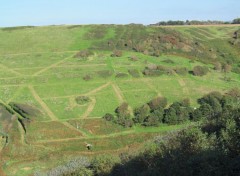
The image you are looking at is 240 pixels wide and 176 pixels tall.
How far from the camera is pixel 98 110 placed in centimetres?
5288

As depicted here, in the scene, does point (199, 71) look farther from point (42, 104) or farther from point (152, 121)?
point (42, 104)

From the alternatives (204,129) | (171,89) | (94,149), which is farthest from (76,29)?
(204,129)

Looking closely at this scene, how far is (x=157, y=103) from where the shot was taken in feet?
176

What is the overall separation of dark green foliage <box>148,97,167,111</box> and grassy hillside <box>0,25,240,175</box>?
2.01 meters

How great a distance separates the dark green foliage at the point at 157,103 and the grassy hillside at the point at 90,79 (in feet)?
6.58

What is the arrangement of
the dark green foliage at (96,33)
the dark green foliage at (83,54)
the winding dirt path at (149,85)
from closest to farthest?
the winding dirt path at (149,85) → the dark green foliage at (83,54) → the dark green foliage at (96,33)

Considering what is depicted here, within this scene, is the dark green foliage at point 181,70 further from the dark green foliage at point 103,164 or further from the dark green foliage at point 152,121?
the dark green foliage at point 103,164

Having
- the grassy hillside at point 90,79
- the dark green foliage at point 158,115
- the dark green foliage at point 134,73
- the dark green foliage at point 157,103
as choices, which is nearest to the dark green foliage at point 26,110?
the grassy hillside at point 90,79

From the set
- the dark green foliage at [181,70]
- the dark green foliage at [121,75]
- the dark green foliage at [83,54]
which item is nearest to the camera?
the dark green foliage at [121,75]

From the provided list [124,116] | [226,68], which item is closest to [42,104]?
[124,116]

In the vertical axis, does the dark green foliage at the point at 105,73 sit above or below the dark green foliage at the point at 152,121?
above

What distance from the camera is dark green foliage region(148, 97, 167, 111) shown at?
5309 centimetres

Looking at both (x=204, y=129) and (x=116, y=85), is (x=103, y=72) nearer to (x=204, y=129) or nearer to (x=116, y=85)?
(x=116, y=85)

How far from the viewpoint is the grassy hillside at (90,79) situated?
145 ft
